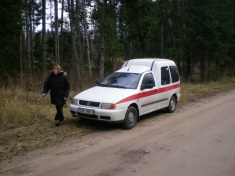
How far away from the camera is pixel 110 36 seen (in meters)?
17.1

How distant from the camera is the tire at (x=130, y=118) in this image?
344 inches

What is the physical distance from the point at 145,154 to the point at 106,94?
288 cm

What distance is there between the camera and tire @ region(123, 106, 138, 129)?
8748mm

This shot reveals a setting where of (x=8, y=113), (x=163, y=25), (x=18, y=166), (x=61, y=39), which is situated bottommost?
(x=18, y=166)

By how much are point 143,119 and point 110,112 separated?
7.81 ft

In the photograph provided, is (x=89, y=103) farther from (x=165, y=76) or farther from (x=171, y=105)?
(x=171, y=105)

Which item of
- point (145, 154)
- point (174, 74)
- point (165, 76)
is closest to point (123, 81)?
point (165, 76)

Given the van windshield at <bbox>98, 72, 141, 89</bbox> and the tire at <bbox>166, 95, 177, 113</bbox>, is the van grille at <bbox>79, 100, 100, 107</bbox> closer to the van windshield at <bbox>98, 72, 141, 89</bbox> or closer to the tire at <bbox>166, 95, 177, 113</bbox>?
the van windshield at <bbox>98, 72, 141, 89</bbox>

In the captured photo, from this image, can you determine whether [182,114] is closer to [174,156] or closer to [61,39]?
[174,156]

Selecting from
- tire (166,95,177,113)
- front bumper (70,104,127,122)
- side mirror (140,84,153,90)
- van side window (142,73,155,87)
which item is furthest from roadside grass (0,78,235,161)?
tire (166,95,177,113)

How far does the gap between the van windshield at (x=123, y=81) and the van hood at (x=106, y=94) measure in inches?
12.9

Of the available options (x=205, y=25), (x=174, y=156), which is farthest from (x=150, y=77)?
(x=205, y=25)

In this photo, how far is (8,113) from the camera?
9.29m

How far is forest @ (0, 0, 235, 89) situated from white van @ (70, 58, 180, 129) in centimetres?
431
